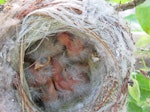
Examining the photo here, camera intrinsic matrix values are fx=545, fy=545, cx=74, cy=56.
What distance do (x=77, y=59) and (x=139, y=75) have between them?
0.72 feet

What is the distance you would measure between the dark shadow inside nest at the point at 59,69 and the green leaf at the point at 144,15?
15cm

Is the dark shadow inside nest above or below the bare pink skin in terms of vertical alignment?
below

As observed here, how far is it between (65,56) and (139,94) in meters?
0.24

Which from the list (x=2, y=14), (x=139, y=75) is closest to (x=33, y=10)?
(x=2, y=14)

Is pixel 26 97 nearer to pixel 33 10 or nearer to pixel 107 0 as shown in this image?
pixel 33 10

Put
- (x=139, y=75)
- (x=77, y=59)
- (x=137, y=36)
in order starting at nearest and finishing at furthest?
(x=77, y=59), (x=139, y=75), (x=137, y=36)

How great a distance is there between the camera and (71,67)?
1576 mm

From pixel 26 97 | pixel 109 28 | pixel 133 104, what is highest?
pixel 109 28

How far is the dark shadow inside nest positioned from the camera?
4.93 feet

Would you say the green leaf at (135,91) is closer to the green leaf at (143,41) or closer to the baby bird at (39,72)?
the green leaf at (143,41)

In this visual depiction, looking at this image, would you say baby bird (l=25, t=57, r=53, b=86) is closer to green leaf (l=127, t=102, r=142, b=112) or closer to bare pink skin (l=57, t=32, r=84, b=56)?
bare pink skin (l=57, t=32, r=84, b=56)

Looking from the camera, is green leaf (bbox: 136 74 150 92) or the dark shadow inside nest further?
green leaf (bbox: 136 74 150 92)

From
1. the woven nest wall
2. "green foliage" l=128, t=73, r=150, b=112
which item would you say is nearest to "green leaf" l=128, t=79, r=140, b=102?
"green foliage" l=128, t=73, r=150, b=112

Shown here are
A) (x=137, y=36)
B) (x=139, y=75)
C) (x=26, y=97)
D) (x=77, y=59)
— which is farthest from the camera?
(x=137, y=36)
